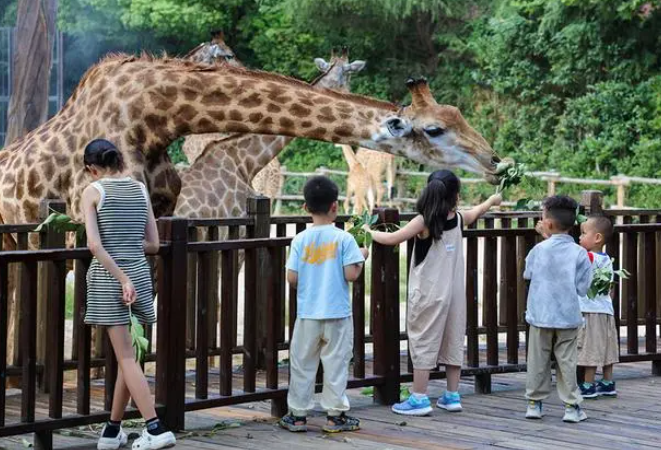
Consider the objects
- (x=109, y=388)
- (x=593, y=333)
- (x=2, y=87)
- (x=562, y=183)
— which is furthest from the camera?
(x=562, y=183)

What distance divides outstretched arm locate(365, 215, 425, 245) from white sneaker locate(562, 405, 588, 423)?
1303mm

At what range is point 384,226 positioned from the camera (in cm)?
739

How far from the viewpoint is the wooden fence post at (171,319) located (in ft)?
21.0

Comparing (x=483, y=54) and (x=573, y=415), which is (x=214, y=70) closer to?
(x=573, y=415)

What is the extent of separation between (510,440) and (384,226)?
1554 mm

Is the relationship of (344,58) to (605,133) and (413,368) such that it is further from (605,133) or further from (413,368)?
(605,133)

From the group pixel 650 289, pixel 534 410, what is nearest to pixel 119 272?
pixel 534 410

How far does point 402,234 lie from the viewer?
6.97 m

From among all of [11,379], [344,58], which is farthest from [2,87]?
[11,379]

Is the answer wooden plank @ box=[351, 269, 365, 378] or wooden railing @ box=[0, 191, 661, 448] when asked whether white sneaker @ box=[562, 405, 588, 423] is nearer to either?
wooden railing @ box=[0, 191, 661, 448]

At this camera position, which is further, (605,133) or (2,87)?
(605,133)

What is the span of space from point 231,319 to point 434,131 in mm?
2448

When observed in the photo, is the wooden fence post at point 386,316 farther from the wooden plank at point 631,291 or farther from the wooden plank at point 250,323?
the wooden plank at point 631,291

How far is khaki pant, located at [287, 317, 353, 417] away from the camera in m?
6.57
